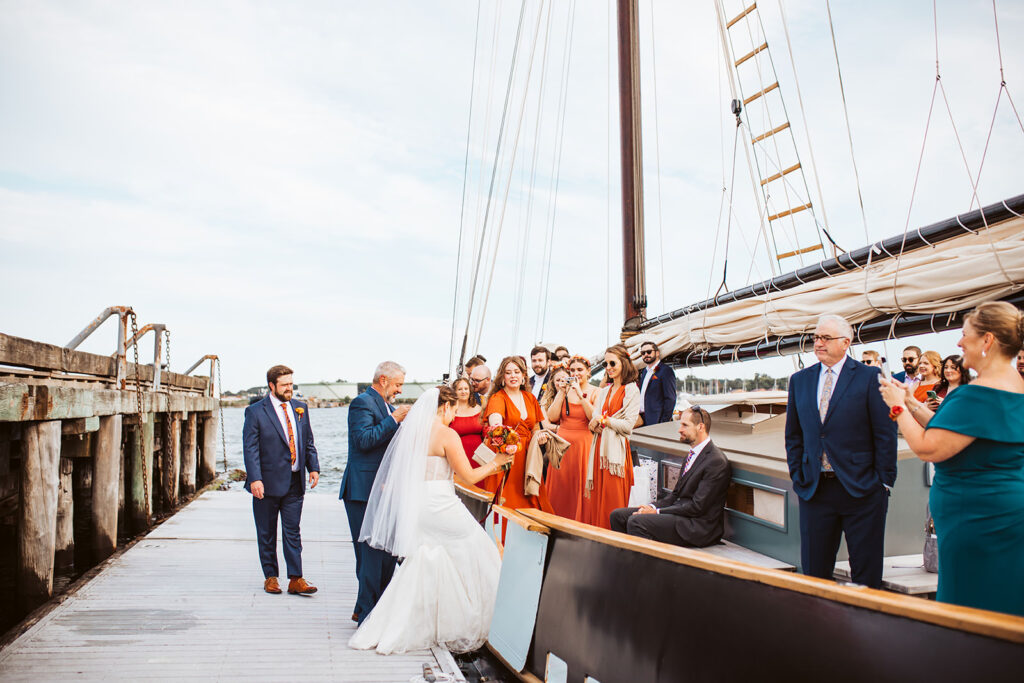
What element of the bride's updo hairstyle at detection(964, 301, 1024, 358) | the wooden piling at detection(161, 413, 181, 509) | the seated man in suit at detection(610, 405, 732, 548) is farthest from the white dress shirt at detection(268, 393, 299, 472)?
the wooden piling at detection(161, 413, 181, 509)

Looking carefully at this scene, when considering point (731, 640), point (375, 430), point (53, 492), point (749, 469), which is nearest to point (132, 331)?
point (53, 492)

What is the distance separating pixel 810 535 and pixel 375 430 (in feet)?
9.45

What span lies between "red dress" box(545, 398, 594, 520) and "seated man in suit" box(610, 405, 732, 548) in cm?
160

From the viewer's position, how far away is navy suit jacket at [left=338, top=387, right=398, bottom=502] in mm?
4945

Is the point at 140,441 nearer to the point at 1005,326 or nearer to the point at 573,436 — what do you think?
the point at 573,436

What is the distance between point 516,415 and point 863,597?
3.56 meters

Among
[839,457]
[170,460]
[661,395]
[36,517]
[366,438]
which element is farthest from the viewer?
[170,460]

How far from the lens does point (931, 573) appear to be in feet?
10.8

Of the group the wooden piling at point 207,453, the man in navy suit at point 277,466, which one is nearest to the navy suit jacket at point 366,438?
the man in navy suit at point 277,466

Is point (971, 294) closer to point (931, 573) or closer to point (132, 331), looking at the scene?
point (931, 573)

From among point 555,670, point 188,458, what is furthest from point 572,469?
point 188,458

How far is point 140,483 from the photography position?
1138 centimetres

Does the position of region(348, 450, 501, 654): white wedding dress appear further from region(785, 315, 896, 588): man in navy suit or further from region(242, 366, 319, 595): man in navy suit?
region(785, 315, 896, 588): man in navy suit

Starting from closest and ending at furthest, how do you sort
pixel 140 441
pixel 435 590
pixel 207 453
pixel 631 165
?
pixel 435 590, pixel 631 165, pixel 140 441, pixel 207 453
